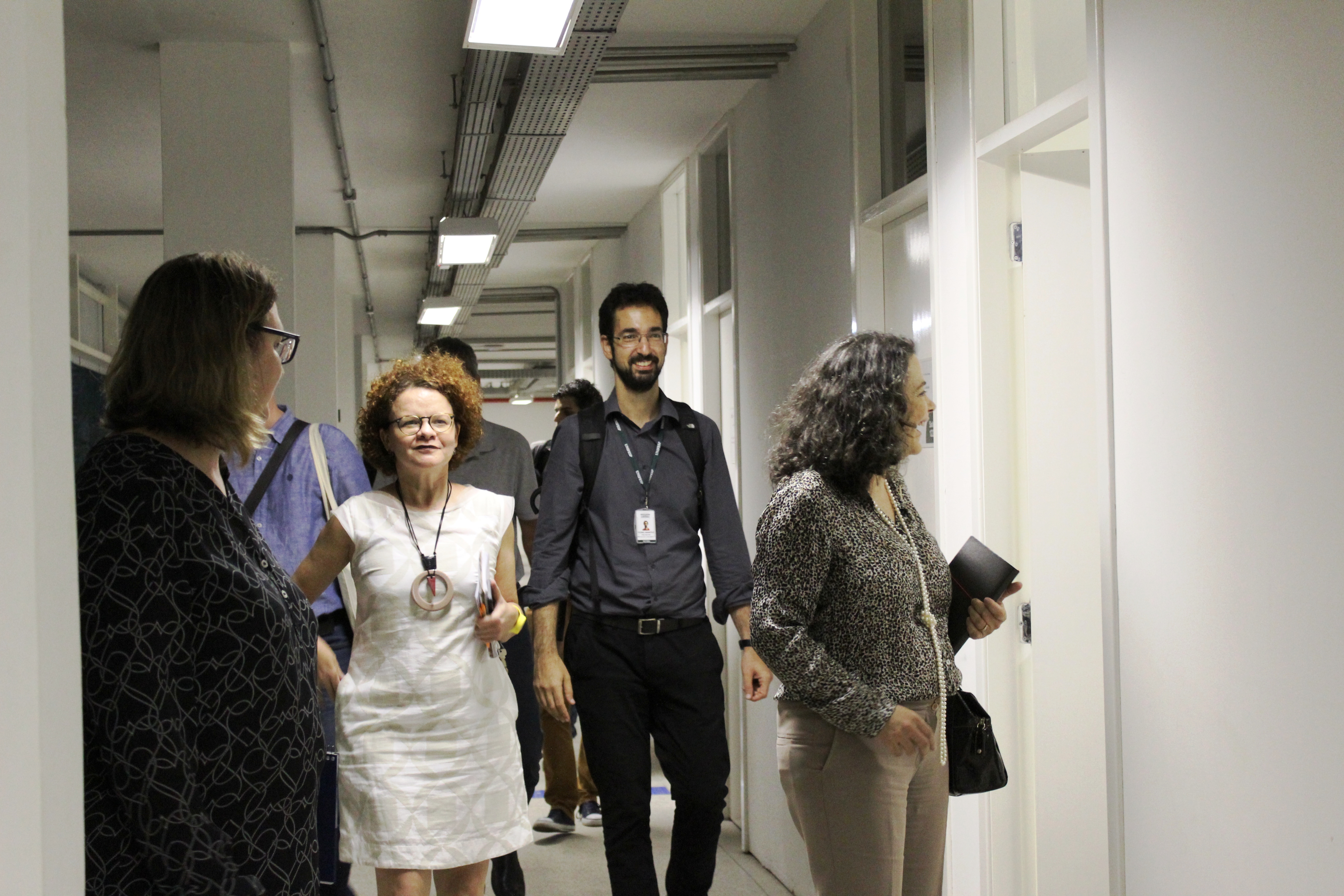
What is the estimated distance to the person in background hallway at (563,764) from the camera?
17.0 ft

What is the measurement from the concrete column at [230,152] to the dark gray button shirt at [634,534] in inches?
79.2

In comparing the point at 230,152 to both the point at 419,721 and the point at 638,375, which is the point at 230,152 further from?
the point at 419,721

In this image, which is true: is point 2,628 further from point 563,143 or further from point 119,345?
point 563,143

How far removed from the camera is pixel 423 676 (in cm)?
256

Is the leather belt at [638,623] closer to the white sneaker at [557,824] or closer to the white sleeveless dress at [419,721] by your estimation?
the white sleeveless dress at [419,721]

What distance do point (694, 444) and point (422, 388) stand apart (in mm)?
792

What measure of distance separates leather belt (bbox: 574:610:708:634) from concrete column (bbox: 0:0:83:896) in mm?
2072

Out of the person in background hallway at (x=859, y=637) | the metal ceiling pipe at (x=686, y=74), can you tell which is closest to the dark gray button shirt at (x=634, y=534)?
the person in background hallway at (x=859, y=637)

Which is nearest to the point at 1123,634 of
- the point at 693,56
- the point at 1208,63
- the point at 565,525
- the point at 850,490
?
the point at 850,490

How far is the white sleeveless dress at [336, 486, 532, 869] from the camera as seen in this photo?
2506 mm

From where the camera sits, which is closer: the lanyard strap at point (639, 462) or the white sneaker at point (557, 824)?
the lanyard strap at point (639, 462)

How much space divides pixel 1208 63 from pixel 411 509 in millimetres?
1837

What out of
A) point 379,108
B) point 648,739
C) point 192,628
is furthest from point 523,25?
point 192,628

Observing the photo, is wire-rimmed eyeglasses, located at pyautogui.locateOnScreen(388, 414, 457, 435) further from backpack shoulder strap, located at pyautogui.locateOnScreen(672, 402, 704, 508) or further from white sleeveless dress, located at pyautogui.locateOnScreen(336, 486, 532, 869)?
backpack shoulder strap, located at pyautogui.locateOnScreen(672, 402, 704, 508)
